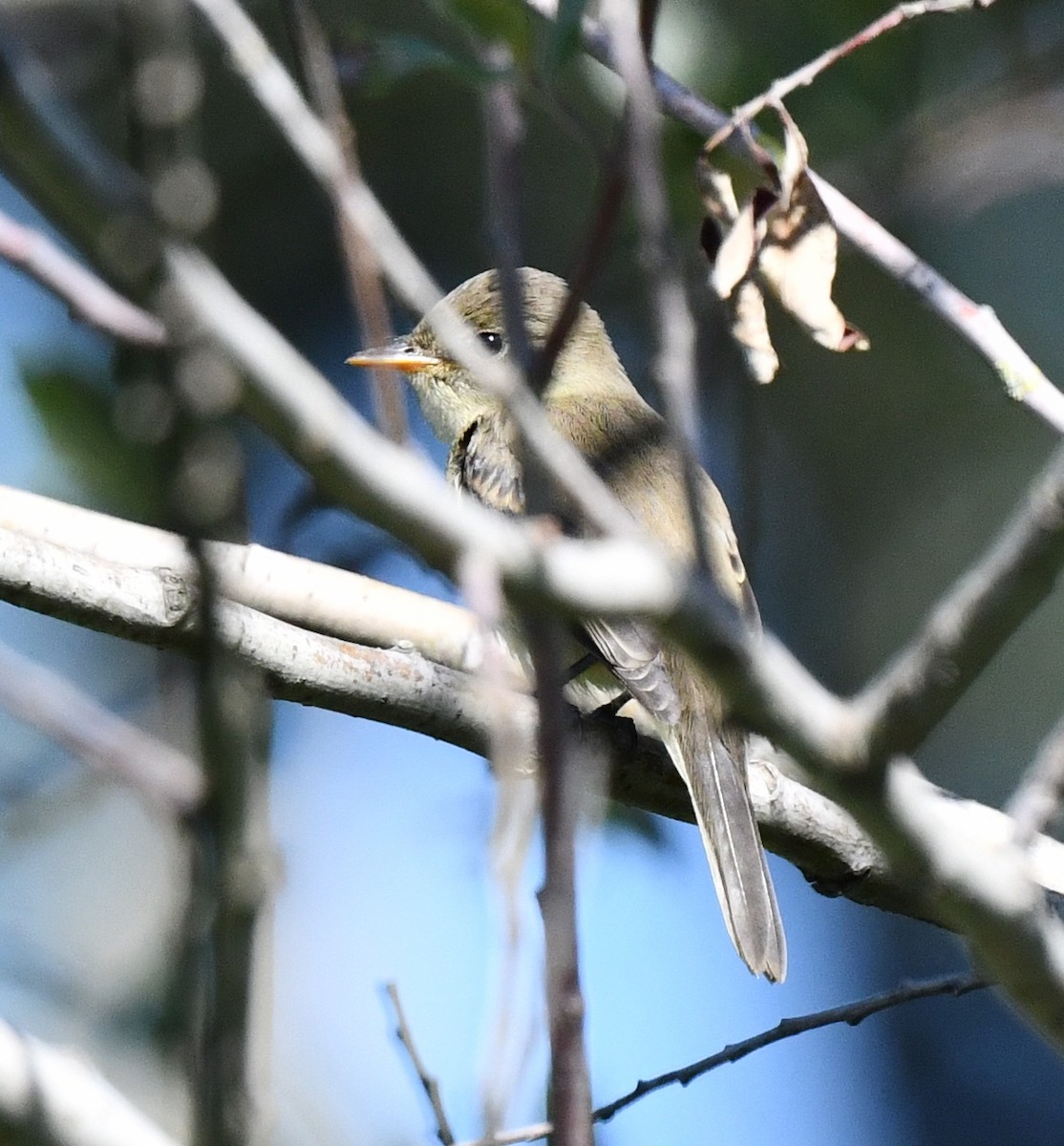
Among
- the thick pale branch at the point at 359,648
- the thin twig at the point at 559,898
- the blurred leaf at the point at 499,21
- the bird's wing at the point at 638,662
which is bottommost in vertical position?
the thin twig at the point at 559,898

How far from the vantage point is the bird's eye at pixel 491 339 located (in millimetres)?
5586

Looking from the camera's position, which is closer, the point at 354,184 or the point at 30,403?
the point at 354,184

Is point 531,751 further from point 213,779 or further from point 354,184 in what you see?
point 213,779

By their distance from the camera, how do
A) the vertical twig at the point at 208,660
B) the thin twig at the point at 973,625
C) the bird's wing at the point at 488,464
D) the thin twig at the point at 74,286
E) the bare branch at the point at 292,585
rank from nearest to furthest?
the vertical twig at the point at 208,660 < the thin twig at the point at 973,625 < the thin twig at the point at 74,286 < the bare branch at the point at 292,585 < the bird's wing at the point at 488,464

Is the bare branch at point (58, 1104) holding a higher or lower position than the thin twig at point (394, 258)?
lower

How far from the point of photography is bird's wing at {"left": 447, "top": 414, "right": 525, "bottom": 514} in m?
4.79

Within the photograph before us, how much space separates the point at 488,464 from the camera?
16.3 feet

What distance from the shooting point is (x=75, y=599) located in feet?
10.4

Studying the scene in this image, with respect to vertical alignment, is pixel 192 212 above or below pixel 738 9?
below

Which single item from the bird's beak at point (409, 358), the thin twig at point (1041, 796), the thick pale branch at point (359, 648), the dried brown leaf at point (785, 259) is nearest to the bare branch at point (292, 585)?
the thick pale branch at point (359, 648)

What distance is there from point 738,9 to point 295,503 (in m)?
3.14

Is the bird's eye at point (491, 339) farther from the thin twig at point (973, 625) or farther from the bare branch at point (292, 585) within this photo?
the thin twig at point (973, 625)

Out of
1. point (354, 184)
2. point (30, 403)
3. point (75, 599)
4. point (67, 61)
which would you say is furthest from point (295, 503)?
point (67, 61)

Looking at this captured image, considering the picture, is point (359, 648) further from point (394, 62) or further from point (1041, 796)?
point (1041, 796)
